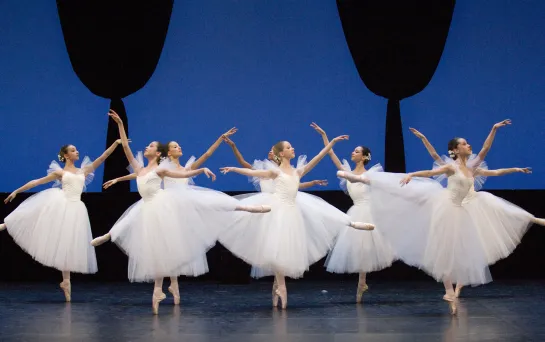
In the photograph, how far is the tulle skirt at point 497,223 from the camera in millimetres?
6180

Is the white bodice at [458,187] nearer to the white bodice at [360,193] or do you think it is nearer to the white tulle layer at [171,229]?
the white bodice at [360,193]

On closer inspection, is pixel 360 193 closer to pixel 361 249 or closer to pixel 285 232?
pixel 361 249

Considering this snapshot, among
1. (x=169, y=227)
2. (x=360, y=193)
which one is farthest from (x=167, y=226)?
(x=360, y=193)

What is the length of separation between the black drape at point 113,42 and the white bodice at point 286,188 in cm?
271

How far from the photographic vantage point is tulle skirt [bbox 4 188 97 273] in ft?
20.4

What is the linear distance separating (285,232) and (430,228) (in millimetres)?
977

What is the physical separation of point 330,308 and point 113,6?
397cm

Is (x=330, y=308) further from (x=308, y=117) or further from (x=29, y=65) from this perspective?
(x=29, y=65)

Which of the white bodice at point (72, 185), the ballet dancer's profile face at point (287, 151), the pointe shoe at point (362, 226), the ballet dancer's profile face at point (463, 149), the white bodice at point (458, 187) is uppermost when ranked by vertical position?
the ballet dancer's profile face at point (287, 151)

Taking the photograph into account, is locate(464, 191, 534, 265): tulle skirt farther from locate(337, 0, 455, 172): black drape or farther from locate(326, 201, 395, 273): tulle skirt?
locate(337, 0, 455, 172): black drape

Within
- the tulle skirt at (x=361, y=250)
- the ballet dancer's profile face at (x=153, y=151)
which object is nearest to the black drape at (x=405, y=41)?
the tulle skirt at (x=361, y=250)

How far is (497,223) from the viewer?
6.27 meters

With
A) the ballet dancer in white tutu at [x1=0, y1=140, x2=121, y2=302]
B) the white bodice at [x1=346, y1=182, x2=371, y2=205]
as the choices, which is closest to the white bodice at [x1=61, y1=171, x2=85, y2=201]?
the ballet dancer in white tutu at [x1=0, y1=140, x2=121, y2=302]

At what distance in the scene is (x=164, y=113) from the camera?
26.6 ft
